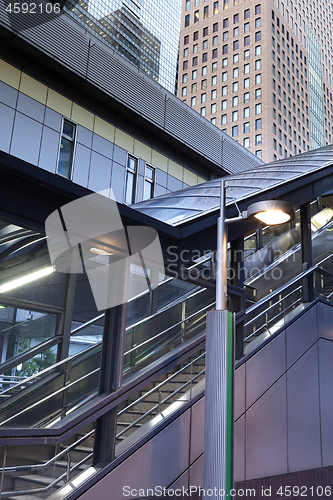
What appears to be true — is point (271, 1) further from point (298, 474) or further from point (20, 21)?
point (298, 474)

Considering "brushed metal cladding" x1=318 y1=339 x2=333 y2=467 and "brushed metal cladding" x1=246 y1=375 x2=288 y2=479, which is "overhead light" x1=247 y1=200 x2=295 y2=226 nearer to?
"brushed metal cladding" x1=246 y1=375 x2=288 y2=479

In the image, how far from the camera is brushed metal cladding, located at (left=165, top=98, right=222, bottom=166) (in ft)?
66.9

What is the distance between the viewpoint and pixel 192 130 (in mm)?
21391

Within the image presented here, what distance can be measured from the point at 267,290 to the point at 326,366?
1.98 m

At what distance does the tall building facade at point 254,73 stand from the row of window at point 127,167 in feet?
153

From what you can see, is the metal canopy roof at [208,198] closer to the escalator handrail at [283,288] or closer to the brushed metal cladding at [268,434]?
the escalator handrail at [283,288]

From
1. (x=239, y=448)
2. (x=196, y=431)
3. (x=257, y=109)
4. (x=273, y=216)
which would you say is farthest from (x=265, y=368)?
(x=257, y=109)

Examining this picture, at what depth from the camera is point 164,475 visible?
5.80 meters

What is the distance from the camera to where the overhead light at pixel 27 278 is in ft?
17.0

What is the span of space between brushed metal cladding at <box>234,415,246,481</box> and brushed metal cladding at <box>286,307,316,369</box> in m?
1.77

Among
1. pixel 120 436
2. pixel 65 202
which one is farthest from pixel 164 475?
pixel 65 202

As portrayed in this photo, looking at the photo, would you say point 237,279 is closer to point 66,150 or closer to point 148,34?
point 66,150

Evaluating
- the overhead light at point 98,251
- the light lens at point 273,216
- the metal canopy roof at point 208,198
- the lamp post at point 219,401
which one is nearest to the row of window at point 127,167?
the metal canopy roof at point 208,198

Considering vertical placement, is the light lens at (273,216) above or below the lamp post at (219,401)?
above
